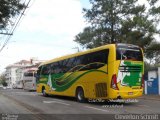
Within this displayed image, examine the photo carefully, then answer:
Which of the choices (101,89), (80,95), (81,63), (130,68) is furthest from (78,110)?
(81,63)

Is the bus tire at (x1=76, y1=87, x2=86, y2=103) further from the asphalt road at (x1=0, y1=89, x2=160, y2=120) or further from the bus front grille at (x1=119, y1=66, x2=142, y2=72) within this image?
the bus front grille at (x1=119, y1=66, x2=142, y2=72)

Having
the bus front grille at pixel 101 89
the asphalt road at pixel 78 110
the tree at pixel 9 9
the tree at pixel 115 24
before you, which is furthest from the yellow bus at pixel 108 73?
the tree at pixel 115 24

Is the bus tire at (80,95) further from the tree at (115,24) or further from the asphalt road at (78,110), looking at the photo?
the tree at (115,24)

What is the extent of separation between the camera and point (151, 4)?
34.9 metres

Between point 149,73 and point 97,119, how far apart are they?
72.5ft

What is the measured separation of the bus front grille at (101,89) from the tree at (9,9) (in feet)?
22.9

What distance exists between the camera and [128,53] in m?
→ 21.3

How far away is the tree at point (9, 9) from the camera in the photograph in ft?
54.6

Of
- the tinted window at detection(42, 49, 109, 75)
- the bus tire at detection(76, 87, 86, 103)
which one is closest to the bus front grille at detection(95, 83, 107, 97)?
the tinted window at detection(42, 49, 109, 75)

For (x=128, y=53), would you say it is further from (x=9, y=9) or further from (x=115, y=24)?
(x=115, y=24)

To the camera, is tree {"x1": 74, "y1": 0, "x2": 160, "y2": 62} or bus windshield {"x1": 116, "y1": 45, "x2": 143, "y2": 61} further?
tree {"x1": 74, "y1": 0, "x2": 160, "y2": 62}

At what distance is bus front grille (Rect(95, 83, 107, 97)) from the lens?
20972mm

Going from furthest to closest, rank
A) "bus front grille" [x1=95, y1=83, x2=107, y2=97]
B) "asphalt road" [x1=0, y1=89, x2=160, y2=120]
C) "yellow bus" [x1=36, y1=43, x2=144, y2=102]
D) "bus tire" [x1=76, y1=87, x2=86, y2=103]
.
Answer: "bus tire" [x1=76, y1=87, x2=86, y2=103], "bus front grille" [x1=95, y1=83, x2=107, y2=97], "yellow bus" [x1=36, y1=43, x2=144, y2=102], "asphalt road" [x1=0, y1=89, x2=160, y2=120]

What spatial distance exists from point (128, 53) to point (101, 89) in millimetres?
2761
